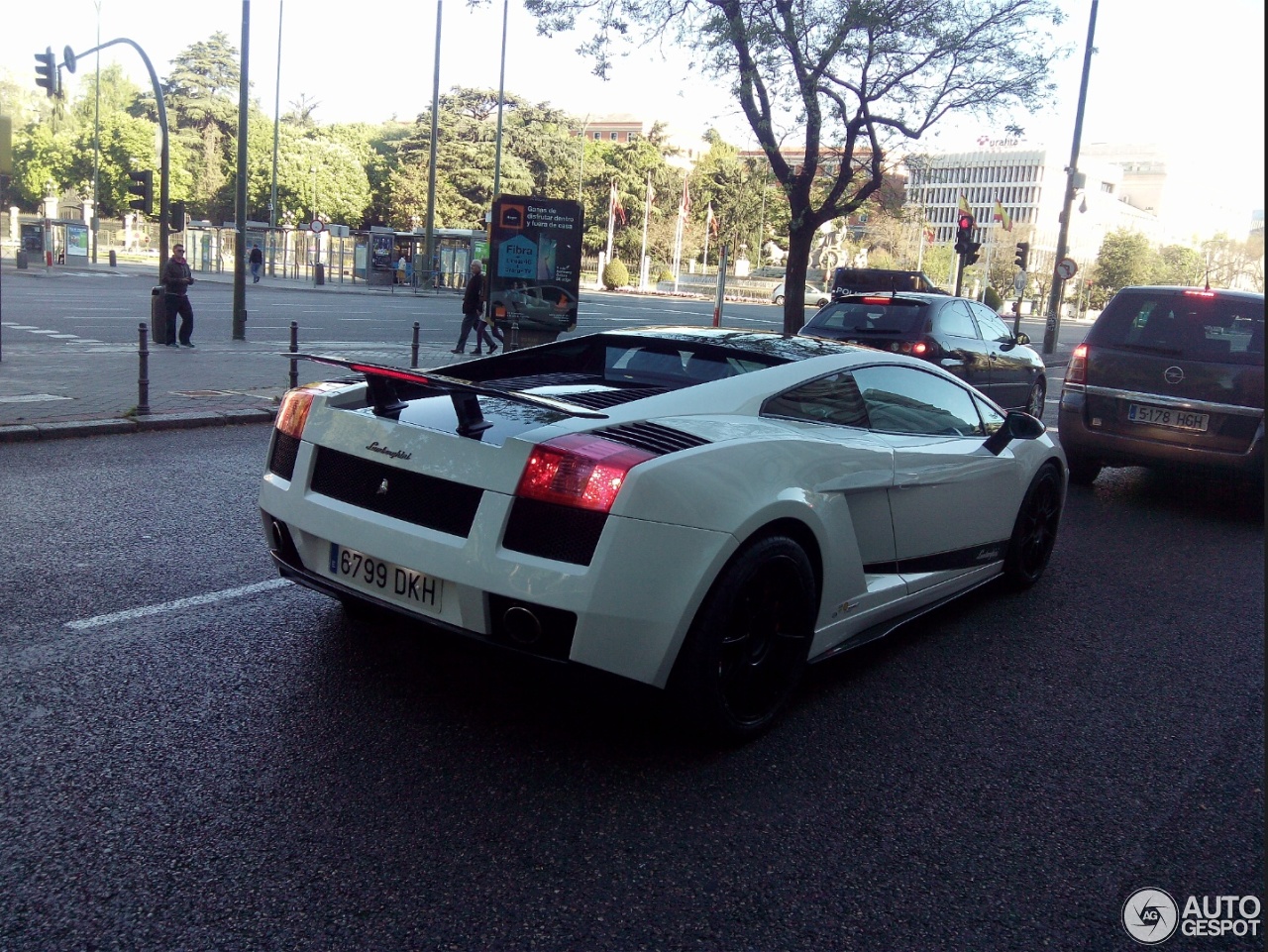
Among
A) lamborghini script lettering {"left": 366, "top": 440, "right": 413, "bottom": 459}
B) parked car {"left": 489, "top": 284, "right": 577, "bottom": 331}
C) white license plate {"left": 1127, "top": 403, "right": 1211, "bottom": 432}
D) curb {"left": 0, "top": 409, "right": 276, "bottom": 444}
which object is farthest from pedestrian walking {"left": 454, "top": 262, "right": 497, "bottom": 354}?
lamborghini script lettering {"left": 366, "top": 440, "right": 413, "bottom": 459}

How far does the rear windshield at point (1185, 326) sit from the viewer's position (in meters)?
8.43

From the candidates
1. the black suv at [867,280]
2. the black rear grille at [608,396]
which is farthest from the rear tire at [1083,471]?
the black suv at [867,280]

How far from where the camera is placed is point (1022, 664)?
4.71m

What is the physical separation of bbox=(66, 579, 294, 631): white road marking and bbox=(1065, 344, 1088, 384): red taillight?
672 centimetres

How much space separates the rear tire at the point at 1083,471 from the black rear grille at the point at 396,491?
24.2 feet

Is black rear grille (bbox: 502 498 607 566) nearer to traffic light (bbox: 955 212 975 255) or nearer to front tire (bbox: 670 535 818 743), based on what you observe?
front tire (bbox: 670 535 818 743)

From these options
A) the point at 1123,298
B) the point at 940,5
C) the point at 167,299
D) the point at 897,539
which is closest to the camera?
the point at 897,539

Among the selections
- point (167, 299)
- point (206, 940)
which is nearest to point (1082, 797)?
point (206, 940)

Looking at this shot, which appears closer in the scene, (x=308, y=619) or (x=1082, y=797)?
(x=1082, y=797)

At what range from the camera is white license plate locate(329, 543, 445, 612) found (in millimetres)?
3412

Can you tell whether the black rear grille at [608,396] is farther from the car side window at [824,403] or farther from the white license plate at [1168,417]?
the white license plate at [1168,417]

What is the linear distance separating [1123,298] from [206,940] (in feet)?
28.3

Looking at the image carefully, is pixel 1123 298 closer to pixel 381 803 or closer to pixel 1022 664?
pixel 1022 664

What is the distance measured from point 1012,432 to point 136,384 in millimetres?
9610
